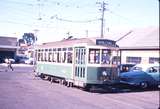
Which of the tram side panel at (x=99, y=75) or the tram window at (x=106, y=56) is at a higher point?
the tram window at (x=106, y=56)

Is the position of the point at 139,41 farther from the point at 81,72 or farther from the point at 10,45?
the point at 10,45

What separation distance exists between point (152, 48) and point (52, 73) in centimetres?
1461

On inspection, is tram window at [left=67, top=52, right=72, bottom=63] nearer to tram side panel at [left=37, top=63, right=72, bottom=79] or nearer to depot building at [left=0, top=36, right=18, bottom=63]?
tram side panel at [left=37, top=63, right=72, bottom=79]

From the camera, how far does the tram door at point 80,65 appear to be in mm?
19820

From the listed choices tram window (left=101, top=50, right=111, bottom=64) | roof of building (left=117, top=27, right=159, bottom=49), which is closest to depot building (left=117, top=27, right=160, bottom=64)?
roof of building (left=117, top=27, right=159, bottom=49)

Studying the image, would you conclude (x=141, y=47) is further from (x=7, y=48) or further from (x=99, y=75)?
(x=7, y=48)

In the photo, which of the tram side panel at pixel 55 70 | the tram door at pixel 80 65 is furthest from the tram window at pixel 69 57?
the tram door at pixel 80 65

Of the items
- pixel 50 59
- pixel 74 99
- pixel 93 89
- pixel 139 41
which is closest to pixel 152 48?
pixel 139 41

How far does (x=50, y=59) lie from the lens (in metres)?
25.7

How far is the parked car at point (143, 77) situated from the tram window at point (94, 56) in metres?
3.02

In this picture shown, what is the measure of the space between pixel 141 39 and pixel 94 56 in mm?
22324

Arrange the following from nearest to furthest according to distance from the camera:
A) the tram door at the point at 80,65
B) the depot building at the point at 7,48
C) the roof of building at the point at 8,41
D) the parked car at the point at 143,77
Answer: the tram door at the point at 80,65
the parked car at the point at 143,77
the depot building at the point at 7,48
the roof of building at the point at 8,41

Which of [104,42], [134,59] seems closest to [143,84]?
[104,42]

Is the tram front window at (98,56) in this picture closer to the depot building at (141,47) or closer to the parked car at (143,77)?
the parked car at (143,77)
